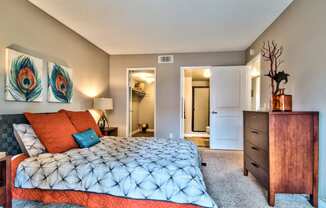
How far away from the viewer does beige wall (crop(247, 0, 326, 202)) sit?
2096mm

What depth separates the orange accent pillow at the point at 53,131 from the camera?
2.44 meters

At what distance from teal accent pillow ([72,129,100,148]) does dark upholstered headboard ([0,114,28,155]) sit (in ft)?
2.15

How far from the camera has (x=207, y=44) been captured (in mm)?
4602

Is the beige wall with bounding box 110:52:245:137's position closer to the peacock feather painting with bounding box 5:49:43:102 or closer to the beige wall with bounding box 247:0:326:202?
the beige wall with bounding box 247:0:326:202

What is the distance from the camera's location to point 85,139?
2803 millimetres

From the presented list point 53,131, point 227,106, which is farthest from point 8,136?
point 227,106

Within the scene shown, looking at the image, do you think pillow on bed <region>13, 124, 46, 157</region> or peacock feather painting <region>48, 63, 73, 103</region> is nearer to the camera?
pillow on bed <region>13, 124, 46, 157</region>

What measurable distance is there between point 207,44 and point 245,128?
222cm

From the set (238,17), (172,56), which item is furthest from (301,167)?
(172,56)

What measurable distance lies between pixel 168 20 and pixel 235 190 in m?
2.70

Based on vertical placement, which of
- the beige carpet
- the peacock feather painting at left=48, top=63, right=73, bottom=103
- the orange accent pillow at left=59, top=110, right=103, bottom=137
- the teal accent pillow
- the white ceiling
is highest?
the white ceiling

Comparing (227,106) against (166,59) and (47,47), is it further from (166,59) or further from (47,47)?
(47,47)

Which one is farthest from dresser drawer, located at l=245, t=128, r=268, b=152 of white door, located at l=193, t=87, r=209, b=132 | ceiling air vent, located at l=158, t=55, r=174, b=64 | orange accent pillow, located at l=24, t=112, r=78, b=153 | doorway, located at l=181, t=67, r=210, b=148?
white door, located at l=193, t=87, r=209, b=132

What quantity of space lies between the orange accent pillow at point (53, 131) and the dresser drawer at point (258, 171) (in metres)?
2.39
